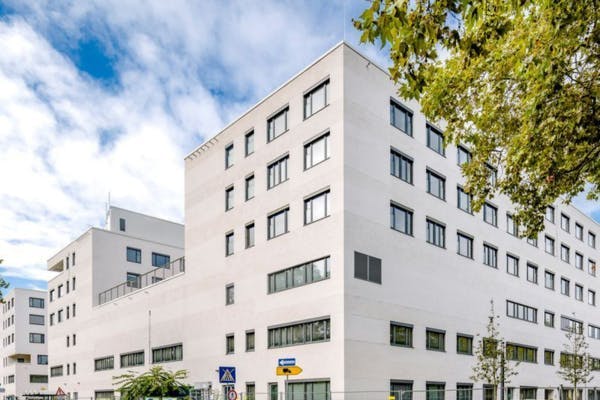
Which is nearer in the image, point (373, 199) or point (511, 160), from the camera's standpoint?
point (511, 160)

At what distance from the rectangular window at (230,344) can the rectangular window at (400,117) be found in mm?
14929

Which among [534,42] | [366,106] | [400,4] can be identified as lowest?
[400,4]

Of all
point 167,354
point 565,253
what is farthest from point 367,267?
point 565,253

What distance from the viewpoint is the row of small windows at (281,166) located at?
2796 centimetres

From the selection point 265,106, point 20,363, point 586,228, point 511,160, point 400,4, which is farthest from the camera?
point 20,363

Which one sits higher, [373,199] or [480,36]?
[480,36]

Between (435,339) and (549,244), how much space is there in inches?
899

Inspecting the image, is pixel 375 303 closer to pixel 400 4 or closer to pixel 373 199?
pixel 373 199

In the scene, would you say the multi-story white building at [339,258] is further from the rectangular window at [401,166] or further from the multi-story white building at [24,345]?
the multi-story white building at [24,345]

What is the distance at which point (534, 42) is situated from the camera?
1015cm

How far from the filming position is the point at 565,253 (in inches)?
2028

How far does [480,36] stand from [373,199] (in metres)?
17.7

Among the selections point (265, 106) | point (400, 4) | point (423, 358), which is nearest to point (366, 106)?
point (265, 106)

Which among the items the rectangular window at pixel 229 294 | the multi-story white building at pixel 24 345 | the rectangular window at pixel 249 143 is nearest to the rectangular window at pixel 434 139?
the rectangular window at pixel 249 143
